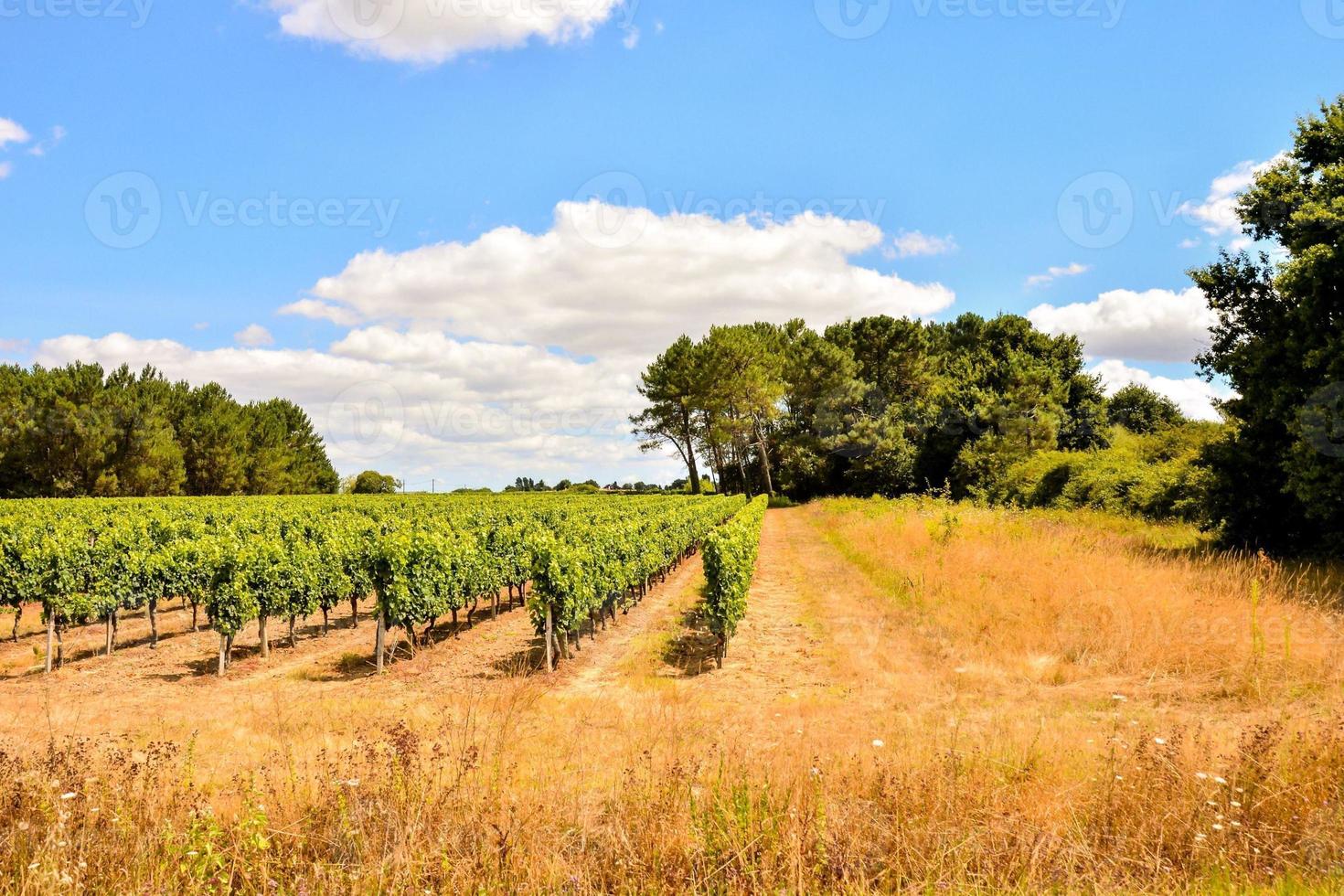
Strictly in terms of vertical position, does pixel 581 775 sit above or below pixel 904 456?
below

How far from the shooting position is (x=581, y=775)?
6660mm

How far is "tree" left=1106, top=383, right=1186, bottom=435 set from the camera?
Result: 6082 cm

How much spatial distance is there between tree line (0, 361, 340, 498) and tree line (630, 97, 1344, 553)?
4626 cm

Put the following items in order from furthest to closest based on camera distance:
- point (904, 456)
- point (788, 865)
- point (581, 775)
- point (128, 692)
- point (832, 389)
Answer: point (832, 389), point (904, 456), point (128, 692), point (581, 775), point (788, 865)

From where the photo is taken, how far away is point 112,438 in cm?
6444

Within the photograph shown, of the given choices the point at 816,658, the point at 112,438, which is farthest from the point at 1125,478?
the point at 112,438

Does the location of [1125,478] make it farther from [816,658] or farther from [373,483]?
[373,483]

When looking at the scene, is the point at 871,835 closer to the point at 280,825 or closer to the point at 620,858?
the point at 620,858

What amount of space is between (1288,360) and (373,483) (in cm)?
10862

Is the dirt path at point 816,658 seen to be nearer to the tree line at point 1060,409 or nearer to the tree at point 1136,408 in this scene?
the tree line at point 1060,409

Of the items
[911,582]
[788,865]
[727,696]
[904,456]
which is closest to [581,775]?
[788,865]

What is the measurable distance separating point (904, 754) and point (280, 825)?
5.61 metres

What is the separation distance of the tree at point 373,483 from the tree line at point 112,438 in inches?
963

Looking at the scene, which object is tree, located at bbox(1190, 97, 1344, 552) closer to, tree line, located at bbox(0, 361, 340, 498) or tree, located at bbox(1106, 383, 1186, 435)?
tree, located at bbox(1106, 383, 1186, 435)
